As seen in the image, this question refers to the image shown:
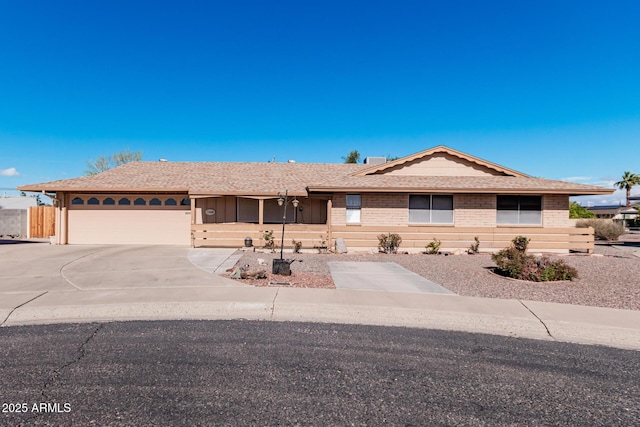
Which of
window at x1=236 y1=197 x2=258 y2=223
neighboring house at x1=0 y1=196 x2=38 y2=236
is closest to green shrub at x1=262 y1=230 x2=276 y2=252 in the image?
window at x1=236 y1=197 x2=258 y2=223

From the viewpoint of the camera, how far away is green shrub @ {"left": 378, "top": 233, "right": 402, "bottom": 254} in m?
16.1

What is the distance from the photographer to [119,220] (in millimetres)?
17547

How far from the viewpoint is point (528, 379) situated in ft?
13.7

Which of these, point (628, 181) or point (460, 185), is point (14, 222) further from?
point (628, 181)

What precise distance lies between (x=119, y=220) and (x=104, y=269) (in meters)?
7.84

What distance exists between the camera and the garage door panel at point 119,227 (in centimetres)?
1748

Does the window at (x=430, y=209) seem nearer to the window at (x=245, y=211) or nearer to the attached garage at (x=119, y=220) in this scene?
the window at (x=245, y=211)

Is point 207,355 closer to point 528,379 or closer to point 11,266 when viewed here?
point 528,379

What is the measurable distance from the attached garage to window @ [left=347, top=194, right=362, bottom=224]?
8583 mm

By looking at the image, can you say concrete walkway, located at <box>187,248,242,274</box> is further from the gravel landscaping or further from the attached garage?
the attached garage

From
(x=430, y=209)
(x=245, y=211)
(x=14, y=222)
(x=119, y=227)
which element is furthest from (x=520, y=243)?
(x=14, y=222)

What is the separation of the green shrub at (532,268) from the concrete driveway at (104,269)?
778 cm

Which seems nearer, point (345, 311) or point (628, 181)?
point (345, 311)

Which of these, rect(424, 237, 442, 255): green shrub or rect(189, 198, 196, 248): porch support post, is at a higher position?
rect(189, 198, 196, 248): porch support post
